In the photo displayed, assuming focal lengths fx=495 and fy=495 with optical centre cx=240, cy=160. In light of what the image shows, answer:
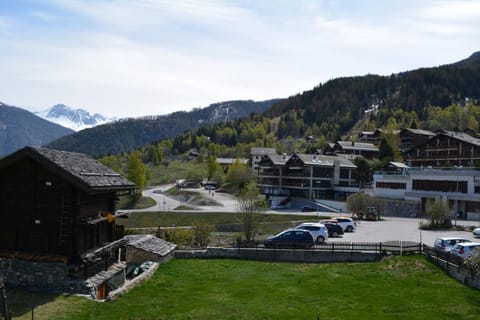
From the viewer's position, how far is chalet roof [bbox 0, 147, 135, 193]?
21.1m

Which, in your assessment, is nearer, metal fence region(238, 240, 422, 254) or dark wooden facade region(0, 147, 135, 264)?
dark wooden facade region(0, 147, 135, 264)

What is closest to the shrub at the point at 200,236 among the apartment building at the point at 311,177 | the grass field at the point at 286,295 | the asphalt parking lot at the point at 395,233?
the grass field at the point at 286,295

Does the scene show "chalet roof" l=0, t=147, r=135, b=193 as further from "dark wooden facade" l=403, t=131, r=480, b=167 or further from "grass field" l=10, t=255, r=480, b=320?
"dark wooden facade" l=403, t=131, r=480, b=167

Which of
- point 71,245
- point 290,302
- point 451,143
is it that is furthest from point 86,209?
point 451,143

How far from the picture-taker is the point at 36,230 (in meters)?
22.0

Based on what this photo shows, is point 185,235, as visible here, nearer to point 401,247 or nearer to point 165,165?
point 401,247

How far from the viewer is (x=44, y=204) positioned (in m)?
22.0

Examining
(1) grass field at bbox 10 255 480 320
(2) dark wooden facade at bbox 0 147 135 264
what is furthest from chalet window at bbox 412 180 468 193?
(2) dark wooden facade at bbox 0 147 135 264

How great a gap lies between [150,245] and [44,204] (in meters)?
9.47

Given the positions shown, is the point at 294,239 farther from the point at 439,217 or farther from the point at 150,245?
the point at 439,217

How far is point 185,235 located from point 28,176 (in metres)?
19.4

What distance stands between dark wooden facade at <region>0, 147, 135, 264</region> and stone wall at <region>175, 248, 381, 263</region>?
1084 centimetres

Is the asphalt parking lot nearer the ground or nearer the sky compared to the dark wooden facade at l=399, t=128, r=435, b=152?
nearer the ground

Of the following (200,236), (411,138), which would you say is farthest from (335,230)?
(411,138)
